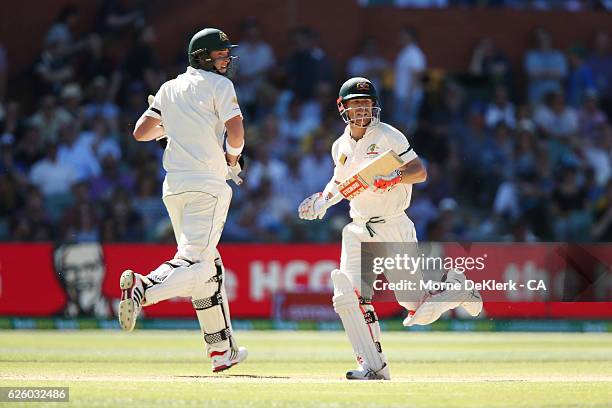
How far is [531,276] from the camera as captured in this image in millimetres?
14555

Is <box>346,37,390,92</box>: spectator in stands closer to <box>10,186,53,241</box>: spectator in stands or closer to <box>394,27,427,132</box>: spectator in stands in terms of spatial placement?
<box>394,27,427,132</box>: spectator in stands

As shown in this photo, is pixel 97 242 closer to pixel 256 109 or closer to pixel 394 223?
pixel 256 109

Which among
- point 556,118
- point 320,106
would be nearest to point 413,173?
point 320,106

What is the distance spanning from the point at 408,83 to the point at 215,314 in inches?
371

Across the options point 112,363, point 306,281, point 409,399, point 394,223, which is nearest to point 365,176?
point 394,223

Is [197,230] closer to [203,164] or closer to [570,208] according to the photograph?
[203,164]

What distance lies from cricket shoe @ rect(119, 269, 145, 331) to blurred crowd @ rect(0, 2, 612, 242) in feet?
23.7

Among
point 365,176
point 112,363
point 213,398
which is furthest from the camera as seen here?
point 112,363

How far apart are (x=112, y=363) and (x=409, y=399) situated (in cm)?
333

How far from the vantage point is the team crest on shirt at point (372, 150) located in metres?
8.13

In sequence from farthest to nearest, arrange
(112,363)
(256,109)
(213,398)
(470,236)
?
(256,109) < (470,236) < (112,363) < (213,398)

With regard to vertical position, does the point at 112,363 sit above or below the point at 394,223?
below

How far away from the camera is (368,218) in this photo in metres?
8.28

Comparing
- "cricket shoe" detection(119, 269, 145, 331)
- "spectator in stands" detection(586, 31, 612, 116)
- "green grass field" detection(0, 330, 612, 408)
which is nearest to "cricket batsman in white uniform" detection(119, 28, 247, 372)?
"cricket shoe" detection(119, 269, 145, 331)
